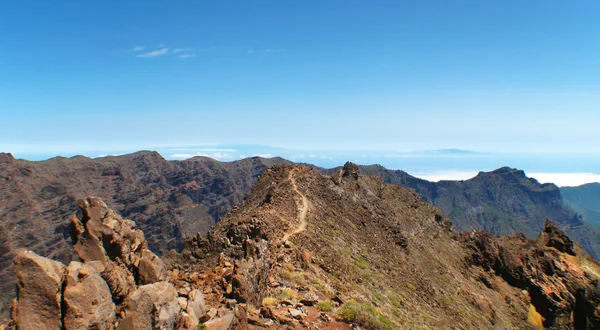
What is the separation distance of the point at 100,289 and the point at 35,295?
146cm

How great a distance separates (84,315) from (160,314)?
2252 mm

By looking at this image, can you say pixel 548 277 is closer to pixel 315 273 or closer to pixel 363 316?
pixel 315 273

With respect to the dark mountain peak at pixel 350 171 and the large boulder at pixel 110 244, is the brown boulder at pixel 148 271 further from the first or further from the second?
the dark mountain peak at pixel 350 171

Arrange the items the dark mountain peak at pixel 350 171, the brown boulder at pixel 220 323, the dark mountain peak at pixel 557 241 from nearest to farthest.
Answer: the brown boulder at pixel 220 323 → the dark mountain peak at pixel 350 171 → the dark mountain peak at pixel 557 241

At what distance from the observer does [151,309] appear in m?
11.1

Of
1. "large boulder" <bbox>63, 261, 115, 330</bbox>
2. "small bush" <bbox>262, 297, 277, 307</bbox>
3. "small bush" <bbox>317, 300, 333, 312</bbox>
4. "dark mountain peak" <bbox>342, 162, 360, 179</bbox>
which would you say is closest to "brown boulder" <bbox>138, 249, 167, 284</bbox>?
"large boulder" <bbox>63, 261, 115, 330</bbox>

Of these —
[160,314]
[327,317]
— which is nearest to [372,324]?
[327,317]

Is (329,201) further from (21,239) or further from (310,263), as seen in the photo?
(21,239)

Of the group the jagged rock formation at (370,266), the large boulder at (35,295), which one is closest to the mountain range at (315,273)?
the large boulder at (35,295)

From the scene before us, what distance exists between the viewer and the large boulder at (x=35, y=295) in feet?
30.7

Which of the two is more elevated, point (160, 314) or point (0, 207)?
point (160, 314)

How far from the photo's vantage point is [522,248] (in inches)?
2192

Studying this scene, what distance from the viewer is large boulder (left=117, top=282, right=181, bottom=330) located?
1066 centimetres

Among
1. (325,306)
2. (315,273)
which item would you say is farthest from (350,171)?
(325,306)
